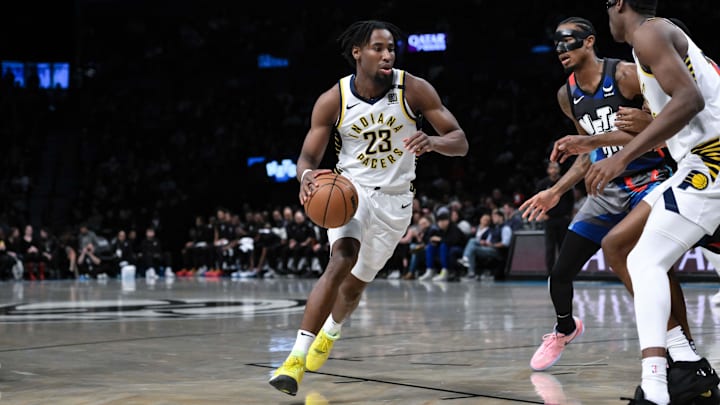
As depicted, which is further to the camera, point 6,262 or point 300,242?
point 300,242

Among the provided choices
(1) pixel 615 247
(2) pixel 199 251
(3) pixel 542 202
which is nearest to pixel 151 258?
(2) pixel 199 251

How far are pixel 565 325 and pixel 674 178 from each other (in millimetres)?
1876

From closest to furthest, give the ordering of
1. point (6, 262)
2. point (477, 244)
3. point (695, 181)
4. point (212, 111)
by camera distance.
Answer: point (695, 181)
point (477, 244)
point (6, 262)
point (212, 111)

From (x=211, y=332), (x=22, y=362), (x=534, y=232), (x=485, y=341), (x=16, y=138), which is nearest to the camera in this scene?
(x=22, y=362)

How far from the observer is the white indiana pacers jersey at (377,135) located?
5.47 m

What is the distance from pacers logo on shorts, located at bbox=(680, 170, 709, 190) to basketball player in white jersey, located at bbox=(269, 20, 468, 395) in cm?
154

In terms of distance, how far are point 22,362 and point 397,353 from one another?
95.2 inches

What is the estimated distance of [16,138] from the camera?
28.4 m

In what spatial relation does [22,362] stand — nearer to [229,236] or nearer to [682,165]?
[682,165]

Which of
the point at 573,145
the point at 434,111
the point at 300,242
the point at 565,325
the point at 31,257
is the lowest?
the point at 565,325

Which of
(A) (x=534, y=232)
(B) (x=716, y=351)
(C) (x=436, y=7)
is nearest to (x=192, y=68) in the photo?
(C) (x=436, y=7)

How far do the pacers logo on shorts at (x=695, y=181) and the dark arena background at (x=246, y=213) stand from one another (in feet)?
3.65

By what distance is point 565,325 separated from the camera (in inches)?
226

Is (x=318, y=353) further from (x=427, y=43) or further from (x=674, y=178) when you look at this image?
(x=427, y=43)
